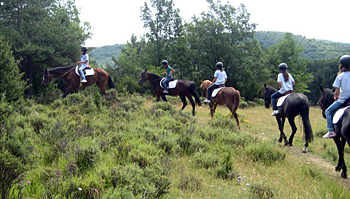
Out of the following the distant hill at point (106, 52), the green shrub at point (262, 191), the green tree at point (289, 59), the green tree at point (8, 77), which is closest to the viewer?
the green shrub at point (262, 191)

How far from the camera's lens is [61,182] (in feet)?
11.0

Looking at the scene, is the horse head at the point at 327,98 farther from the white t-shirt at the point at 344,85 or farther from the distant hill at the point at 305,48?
the distant hill at the point at 305,48

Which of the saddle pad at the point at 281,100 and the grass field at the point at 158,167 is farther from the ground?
the saddle pad at the point at 281,100

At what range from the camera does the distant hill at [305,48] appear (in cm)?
9242

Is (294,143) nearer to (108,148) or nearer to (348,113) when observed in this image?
(348,113)

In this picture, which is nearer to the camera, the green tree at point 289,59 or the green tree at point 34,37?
the green tree at point 34,37

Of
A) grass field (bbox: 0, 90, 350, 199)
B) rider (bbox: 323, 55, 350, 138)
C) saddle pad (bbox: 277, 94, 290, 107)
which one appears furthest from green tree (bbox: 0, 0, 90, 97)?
rider (bbox: 323, 55, 350, 138)

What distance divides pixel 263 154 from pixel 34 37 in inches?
583

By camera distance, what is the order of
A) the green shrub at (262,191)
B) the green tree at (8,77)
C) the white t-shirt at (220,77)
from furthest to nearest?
the white t-shirt at (220,77) < the green tree at (8,77) < the green shrub at (262,191)

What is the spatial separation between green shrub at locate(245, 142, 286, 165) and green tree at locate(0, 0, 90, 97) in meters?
13.1

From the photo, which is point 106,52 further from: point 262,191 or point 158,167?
point 262,191

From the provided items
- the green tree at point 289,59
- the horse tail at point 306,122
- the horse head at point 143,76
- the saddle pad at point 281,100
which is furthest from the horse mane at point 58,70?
the green tree at point 289,59

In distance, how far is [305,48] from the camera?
10281 cm

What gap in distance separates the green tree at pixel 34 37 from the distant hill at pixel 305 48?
62199mm
